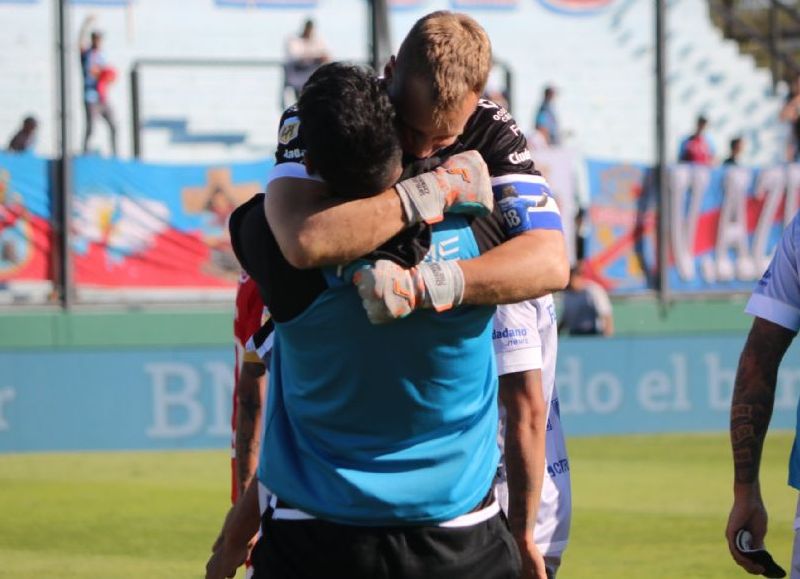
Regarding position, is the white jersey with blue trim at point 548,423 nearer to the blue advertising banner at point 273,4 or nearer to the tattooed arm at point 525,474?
the tattooed arm at point 525,474

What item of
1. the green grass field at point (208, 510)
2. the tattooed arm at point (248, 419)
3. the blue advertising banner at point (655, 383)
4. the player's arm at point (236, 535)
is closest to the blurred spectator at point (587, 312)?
the blue advertising banner at point (655, 383)

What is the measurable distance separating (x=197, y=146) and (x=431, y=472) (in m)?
18.2

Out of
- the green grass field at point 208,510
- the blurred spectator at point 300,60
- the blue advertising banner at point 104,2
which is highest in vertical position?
the blue advertising banner at point 104,2

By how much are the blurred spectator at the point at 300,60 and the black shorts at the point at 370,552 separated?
14.4 m

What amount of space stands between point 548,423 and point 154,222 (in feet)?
39.0

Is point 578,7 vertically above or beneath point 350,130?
above

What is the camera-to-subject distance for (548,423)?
5215 millimetres

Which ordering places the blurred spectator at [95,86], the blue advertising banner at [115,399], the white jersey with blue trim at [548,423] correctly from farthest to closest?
1. the blurred spectator at [95,86]
2. the blue advertising banner at [115,399]
3. the white jersey with blue trim at [548,423]

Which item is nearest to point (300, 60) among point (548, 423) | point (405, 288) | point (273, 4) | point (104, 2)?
point (104, 2)

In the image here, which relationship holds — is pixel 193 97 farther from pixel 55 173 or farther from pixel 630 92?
Result: pixel 630 92

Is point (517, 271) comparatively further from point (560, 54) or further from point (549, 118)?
point (560, 54)

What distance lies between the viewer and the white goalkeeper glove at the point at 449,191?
10.3 ft

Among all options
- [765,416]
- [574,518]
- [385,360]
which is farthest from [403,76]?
[574,518]

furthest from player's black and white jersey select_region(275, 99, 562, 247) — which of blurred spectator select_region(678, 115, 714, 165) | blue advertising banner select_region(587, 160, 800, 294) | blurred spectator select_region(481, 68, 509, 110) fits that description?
blurred spectator select_region(678, 115, 714, 165)
